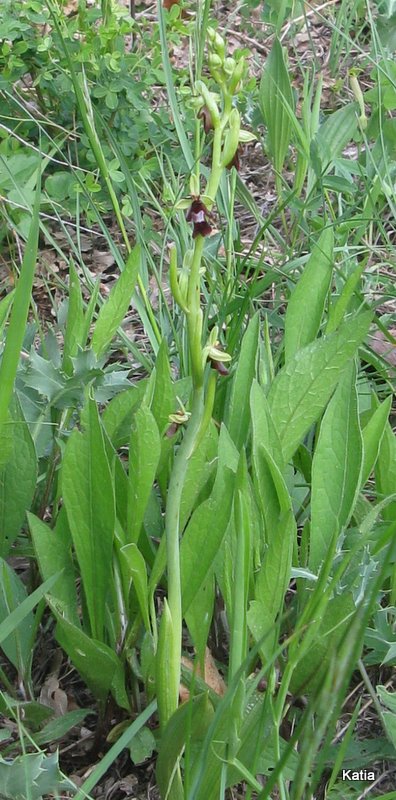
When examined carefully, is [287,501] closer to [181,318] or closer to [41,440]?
[41,440]

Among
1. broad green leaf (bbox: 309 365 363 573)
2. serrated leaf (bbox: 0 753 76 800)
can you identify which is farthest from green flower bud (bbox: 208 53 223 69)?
serrated leaf (bbox: 0 753 76 800)

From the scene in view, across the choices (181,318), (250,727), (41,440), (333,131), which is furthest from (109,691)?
(333,131)

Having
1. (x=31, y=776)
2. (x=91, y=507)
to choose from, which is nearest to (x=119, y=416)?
(x=91, y=507)

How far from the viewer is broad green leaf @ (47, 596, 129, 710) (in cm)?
110

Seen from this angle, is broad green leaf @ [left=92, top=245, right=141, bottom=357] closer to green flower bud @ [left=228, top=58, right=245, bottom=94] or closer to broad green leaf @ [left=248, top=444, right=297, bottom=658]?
broad green leaf @ [left=248, top=444, right=297, bottom=658]

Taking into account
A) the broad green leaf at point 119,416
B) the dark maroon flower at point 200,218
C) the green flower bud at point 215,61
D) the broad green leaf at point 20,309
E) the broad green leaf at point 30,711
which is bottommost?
the broad green leaf at point 30,711

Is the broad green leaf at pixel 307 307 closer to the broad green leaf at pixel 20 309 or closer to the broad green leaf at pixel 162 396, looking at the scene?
the broad green leaf at pixel 162 396

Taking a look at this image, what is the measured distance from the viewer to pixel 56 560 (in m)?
1.24

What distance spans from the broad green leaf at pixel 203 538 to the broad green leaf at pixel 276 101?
1.22 metres

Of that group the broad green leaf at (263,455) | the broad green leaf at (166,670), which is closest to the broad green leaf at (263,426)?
the broad green leaf at (263,455)

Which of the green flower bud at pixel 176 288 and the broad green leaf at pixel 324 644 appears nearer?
the green flower bud at pixel 176 288

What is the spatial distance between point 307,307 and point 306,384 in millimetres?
246

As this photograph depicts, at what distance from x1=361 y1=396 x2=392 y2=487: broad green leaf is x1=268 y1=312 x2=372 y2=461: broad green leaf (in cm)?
8

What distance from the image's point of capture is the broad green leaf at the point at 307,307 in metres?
1.53
